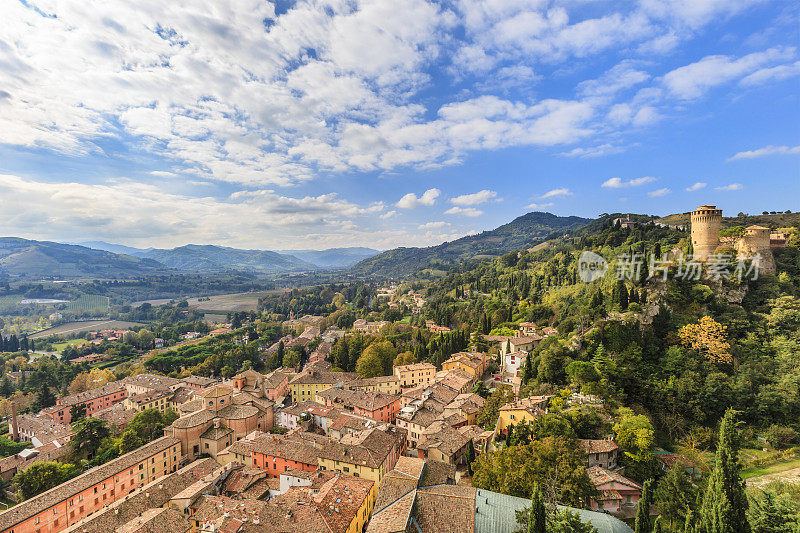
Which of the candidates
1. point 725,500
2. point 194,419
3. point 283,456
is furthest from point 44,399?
point 725,500

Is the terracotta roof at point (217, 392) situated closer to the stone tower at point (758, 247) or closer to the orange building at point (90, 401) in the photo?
the orange building at point (90, 401)

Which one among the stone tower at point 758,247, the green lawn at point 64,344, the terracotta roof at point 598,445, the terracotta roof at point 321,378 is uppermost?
the stone tower at point 758,247

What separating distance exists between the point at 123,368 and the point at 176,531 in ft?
235

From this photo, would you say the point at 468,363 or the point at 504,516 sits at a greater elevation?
the point at 468,363

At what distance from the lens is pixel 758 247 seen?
39.3 meters

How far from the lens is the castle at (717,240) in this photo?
3912 centimetres

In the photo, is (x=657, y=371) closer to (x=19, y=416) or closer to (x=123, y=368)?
(x=19, y=416)

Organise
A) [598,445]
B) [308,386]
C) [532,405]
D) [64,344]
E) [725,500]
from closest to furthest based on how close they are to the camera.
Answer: [725,500] < [598,445] < [532,405] < [308,386] < [64,344]

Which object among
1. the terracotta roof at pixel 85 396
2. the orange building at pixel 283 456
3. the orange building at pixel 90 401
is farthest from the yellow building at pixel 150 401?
the orange building at pixel 283 456

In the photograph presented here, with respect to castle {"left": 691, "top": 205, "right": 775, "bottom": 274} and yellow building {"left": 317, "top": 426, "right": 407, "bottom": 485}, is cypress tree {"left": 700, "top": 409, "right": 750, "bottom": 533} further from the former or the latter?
castle {"left": 691, "top": 205, "right": 775, "bottom": 274}

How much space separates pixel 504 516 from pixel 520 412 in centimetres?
1197

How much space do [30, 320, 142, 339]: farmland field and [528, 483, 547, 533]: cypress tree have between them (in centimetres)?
16440

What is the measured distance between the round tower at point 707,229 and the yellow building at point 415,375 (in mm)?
37131

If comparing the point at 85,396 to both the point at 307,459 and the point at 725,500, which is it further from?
the point at 725,500
